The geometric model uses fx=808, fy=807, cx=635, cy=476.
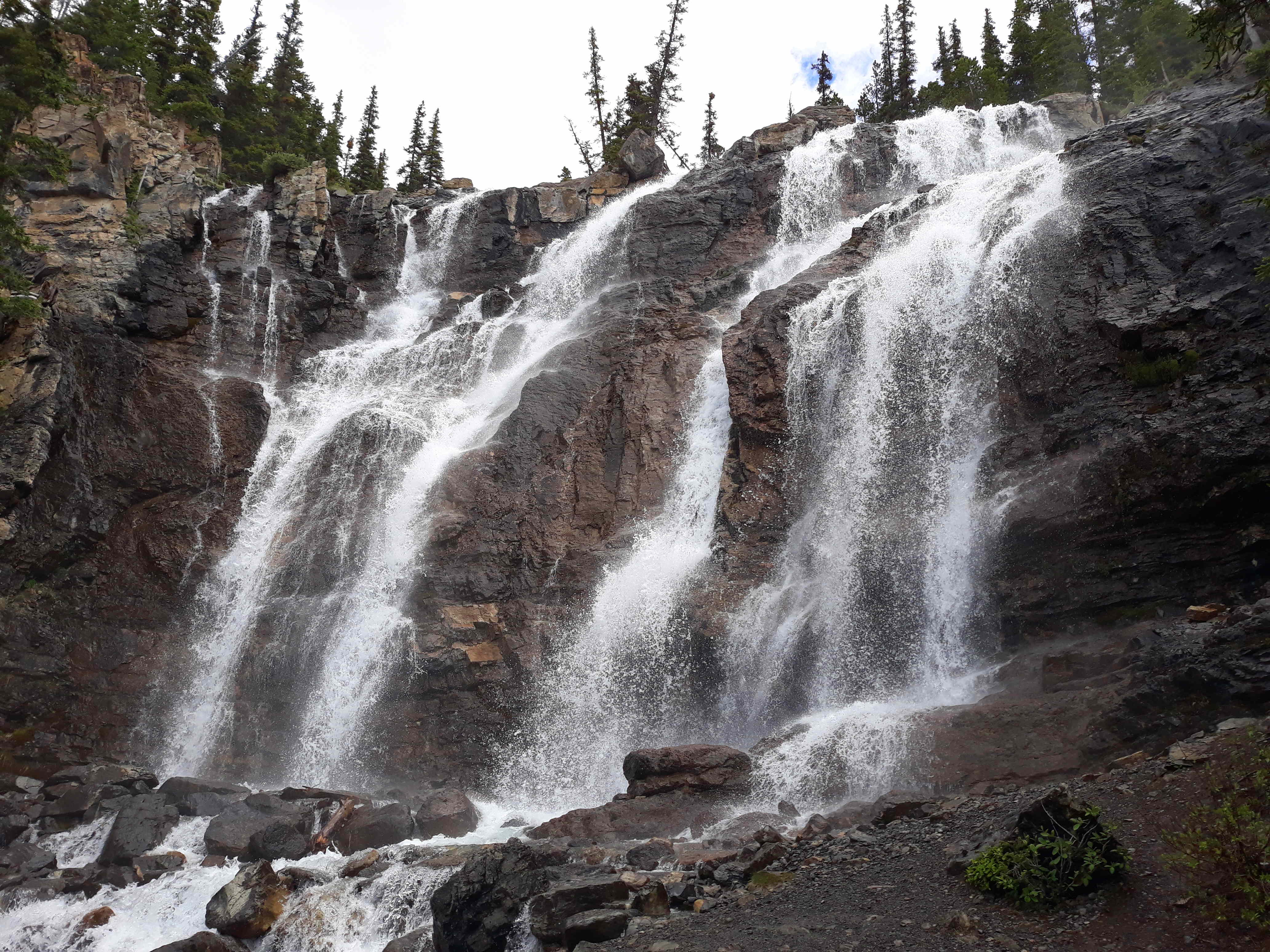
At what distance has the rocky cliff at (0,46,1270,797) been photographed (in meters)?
15.0

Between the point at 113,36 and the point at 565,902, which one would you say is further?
the point at 113,36

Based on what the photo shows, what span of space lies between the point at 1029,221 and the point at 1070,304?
3947 mm

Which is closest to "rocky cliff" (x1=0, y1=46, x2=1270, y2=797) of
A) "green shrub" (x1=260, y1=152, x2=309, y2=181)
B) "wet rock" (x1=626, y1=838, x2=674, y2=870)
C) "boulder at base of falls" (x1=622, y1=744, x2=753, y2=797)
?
"green shrub" (x1=260, y1=152, x2=309, y2=181)

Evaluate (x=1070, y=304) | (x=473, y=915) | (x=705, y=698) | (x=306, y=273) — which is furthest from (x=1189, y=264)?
(x=306, y=273)

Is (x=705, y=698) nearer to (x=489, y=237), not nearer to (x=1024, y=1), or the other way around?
(x=489, y=237)

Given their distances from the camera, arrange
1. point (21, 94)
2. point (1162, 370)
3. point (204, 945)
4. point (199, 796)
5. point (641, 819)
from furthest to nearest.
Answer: point (21, 94) → point (199, 796) → point (1162, 370) → point (641, 819) → point (204, 945)

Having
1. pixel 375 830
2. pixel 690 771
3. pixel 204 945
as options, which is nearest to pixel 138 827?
pixel 375 830

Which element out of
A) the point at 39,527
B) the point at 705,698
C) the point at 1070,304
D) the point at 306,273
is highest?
the point at 306,273

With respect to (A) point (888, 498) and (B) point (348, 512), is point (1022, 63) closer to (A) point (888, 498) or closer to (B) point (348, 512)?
(A) point (888, 498)

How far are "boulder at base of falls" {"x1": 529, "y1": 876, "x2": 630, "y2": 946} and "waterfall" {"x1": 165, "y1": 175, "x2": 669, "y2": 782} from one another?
11165 mm

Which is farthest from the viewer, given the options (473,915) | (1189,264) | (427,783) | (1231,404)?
(427,783)

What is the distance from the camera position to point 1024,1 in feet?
163

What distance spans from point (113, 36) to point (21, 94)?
19.2 meters

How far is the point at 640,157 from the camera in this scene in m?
39.1
